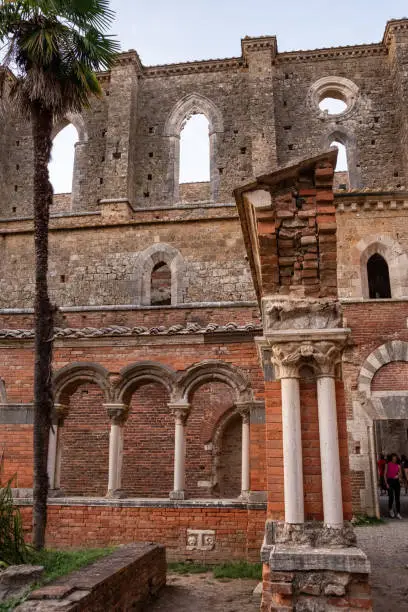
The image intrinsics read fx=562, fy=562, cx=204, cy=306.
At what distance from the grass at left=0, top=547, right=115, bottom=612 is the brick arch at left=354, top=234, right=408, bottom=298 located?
11.6 metres

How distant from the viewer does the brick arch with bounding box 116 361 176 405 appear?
1078 cm

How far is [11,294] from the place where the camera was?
19422 millimetres

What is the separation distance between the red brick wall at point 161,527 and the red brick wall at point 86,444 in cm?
539

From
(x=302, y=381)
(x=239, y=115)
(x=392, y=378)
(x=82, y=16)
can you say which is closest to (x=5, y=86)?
(x=82, y=16)

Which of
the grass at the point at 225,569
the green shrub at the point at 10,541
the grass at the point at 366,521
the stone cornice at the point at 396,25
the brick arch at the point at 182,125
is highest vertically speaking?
the stone cornice at the point at 396,25

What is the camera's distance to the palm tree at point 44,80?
29.0 ft

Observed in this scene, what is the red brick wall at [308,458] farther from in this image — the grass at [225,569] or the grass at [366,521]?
the grass at [366,521]

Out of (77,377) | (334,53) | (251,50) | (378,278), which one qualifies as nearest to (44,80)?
(77,377)

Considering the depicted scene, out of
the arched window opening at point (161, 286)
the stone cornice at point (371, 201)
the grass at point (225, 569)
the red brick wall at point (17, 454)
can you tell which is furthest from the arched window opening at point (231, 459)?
the stone cornice at point (371, 201)

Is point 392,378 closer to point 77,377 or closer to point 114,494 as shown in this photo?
point 114,494

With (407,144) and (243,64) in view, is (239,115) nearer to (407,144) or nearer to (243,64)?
(243,64)

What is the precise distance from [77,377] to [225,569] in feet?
14.7

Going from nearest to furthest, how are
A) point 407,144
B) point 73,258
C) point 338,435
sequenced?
point 338,435 → point 73,258 → point 407,144

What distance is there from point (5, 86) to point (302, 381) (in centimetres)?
762
